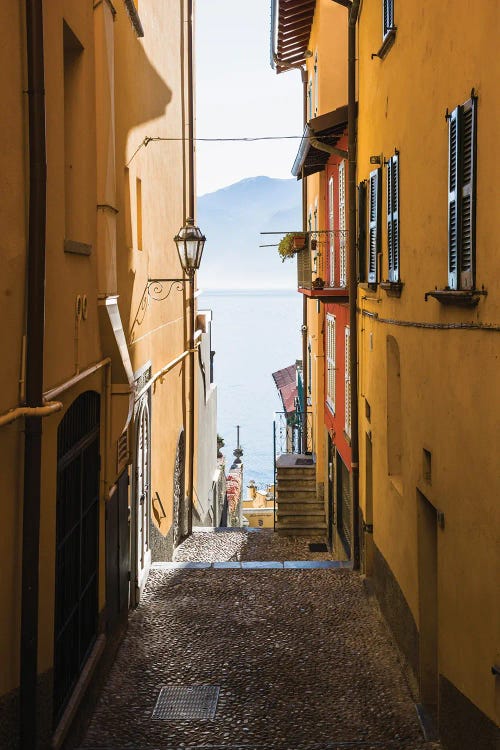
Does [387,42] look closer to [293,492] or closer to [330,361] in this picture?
[330,361]

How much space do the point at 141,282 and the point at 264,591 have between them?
4454 millimetres

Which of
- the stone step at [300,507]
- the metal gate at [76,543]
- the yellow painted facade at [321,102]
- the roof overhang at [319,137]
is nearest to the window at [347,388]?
the yellow painted facade at [321,102]

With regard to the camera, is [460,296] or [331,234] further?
[331,234]

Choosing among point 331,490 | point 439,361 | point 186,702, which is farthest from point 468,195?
point 331,490

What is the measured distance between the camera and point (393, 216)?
32.6 feet

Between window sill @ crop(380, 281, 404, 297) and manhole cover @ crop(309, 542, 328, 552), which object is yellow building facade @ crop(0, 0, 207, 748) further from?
A: manhole cover @ crop(309, 542, 328, 552)

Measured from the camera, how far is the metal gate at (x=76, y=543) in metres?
7.09

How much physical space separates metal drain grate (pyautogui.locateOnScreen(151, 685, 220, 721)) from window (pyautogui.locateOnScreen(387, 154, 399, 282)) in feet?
15.4

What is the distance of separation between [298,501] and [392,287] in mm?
10673

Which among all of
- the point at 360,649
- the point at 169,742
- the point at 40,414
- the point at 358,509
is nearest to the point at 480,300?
the point at 40,414

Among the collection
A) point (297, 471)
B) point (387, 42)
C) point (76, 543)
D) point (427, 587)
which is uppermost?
point (387, 42)

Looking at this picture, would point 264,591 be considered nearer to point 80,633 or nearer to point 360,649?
point 360,649

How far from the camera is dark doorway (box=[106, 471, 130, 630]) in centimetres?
919

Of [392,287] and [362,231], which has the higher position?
[362,231]
